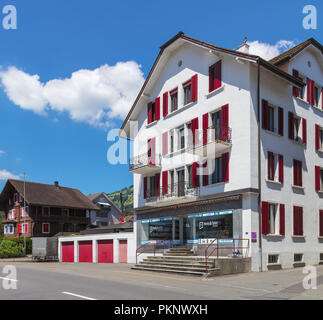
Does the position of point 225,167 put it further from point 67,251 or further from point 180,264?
point 67,251

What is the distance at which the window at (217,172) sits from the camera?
24.3 m

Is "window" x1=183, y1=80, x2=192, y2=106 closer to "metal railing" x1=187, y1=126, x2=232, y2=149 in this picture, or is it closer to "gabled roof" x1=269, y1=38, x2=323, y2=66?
"metal railing" x1=187, y1=126, x2=232, y2=149

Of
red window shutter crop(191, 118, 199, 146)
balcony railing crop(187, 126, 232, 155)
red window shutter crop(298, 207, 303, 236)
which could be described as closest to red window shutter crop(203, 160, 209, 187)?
balcony railing crop(187, 126, 232, 155)

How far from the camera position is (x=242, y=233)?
22.1 m

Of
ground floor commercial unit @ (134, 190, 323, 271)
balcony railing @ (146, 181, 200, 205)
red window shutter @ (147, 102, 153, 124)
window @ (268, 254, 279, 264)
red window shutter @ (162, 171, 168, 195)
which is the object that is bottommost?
window @ (268, 254, 279, 264)

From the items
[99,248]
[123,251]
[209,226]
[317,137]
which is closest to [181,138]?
[209,226]

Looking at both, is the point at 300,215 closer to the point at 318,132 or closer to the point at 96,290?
the point at 318,132

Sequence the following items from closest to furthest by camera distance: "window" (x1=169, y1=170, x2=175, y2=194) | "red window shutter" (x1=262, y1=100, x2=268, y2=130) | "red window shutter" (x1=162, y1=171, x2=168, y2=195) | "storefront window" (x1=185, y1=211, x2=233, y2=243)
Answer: "storefront window" (x1=185, y1=211, x2=233, y2=243)
"red window shutter" (x1=262, y1=100, x2=268, y2=130)
"window" (x1=169, y1=170, x2=175, y2=194)
"red window shutter" (x1=162, y1=171, x2=168, y2=195)

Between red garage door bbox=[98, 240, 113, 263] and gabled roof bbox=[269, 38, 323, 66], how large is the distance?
1911 centimetres

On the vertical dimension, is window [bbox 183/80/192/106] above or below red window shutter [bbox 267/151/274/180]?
above

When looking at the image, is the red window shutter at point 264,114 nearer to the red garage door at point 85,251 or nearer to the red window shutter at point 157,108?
the red window shutter at point 157,108

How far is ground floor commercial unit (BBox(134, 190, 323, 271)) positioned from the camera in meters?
22.0

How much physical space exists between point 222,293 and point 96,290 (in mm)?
4001

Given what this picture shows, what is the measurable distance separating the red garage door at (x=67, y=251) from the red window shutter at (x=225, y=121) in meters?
22.2
